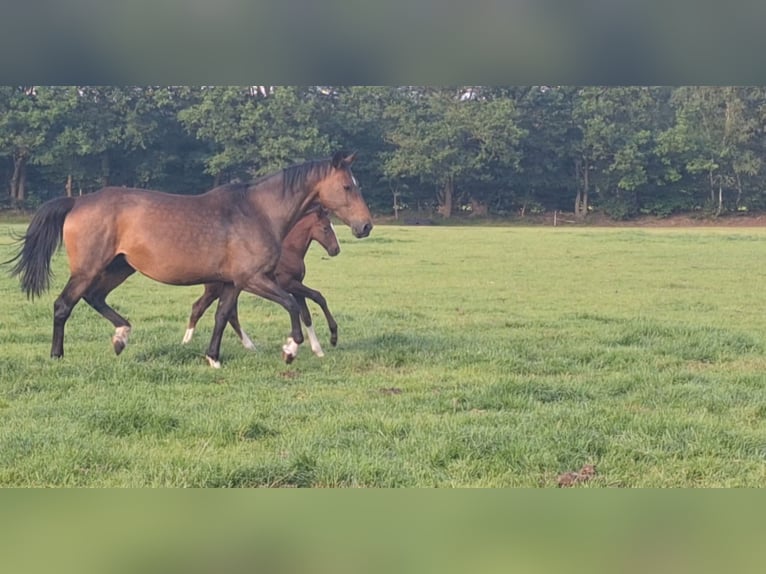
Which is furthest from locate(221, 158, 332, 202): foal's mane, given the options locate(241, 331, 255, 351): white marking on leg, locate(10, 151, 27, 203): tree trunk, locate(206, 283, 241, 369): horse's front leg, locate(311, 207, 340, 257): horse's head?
locate(10, 151, 27, 203): tree trunk

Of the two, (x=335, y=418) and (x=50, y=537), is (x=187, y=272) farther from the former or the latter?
(x=50, y=537)

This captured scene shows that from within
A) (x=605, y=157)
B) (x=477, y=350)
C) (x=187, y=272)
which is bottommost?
(x=477, y=350)

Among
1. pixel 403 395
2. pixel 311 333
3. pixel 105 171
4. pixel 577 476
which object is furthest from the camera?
pixel 105 171

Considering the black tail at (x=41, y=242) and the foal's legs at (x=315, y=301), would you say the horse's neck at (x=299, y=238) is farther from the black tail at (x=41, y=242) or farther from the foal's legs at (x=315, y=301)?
the black tail at (x=41, y=242)

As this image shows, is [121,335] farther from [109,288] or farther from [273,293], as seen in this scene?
[273,293]

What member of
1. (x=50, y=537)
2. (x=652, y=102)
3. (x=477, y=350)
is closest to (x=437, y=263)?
(x=652, y=102)

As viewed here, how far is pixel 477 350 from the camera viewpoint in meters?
6.62

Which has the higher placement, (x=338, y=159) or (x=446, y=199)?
(x=338, y=159)

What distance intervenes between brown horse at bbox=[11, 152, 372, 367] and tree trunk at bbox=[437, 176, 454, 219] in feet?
12.5

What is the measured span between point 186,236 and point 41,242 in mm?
1176

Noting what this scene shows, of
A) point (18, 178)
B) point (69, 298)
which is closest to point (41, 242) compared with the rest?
point (69, 298)

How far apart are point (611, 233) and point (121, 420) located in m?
16.1

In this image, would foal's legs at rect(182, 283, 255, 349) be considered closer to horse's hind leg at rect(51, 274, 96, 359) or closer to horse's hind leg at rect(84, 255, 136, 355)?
horse's hind leg at rect(84, 255, 136, 355)

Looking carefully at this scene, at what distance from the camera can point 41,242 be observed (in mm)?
6164
